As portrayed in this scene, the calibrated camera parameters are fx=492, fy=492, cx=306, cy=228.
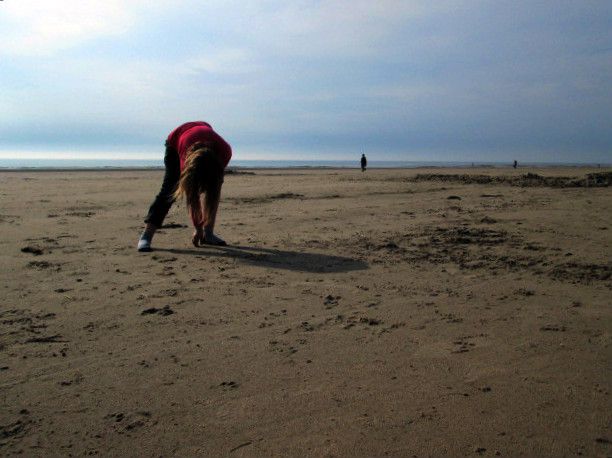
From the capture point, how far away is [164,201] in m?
5.54

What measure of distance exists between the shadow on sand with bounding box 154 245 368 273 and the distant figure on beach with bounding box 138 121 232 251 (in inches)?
9.6

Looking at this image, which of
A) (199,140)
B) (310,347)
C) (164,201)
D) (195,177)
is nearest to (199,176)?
(195,177)

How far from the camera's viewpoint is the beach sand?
6.27 ft

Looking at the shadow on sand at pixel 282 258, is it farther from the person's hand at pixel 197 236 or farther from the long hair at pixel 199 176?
the long hair at pixel 199 176

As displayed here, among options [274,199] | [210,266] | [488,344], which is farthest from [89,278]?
[274,199]

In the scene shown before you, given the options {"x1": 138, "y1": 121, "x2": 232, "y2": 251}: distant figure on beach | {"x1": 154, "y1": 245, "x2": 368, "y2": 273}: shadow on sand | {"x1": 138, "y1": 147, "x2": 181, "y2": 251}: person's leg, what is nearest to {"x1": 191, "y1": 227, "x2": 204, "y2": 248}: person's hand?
{"x1": 138, "y1": 121, "x2": 232, "y2": 251}: distant figure on beach

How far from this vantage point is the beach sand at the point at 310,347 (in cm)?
191

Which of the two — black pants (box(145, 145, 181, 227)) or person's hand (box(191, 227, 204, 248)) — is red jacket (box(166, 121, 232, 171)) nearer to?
black pants (box(145, 145, 181, 227))

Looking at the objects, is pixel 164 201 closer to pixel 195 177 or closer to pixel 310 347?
pixel 195 177

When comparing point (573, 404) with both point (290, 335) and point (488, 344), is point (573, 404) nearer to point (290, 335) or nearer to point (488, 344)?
point (488, 344)

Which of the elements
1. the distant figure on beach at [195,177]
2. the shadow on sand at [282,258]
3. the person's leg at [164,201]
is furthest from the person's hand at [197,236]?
the person's leg at [164,201]

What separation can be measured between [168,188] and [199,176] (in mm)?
751

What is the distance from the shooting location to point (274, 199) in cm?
1055

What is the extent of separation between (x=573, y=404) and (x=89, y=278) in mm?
3528
